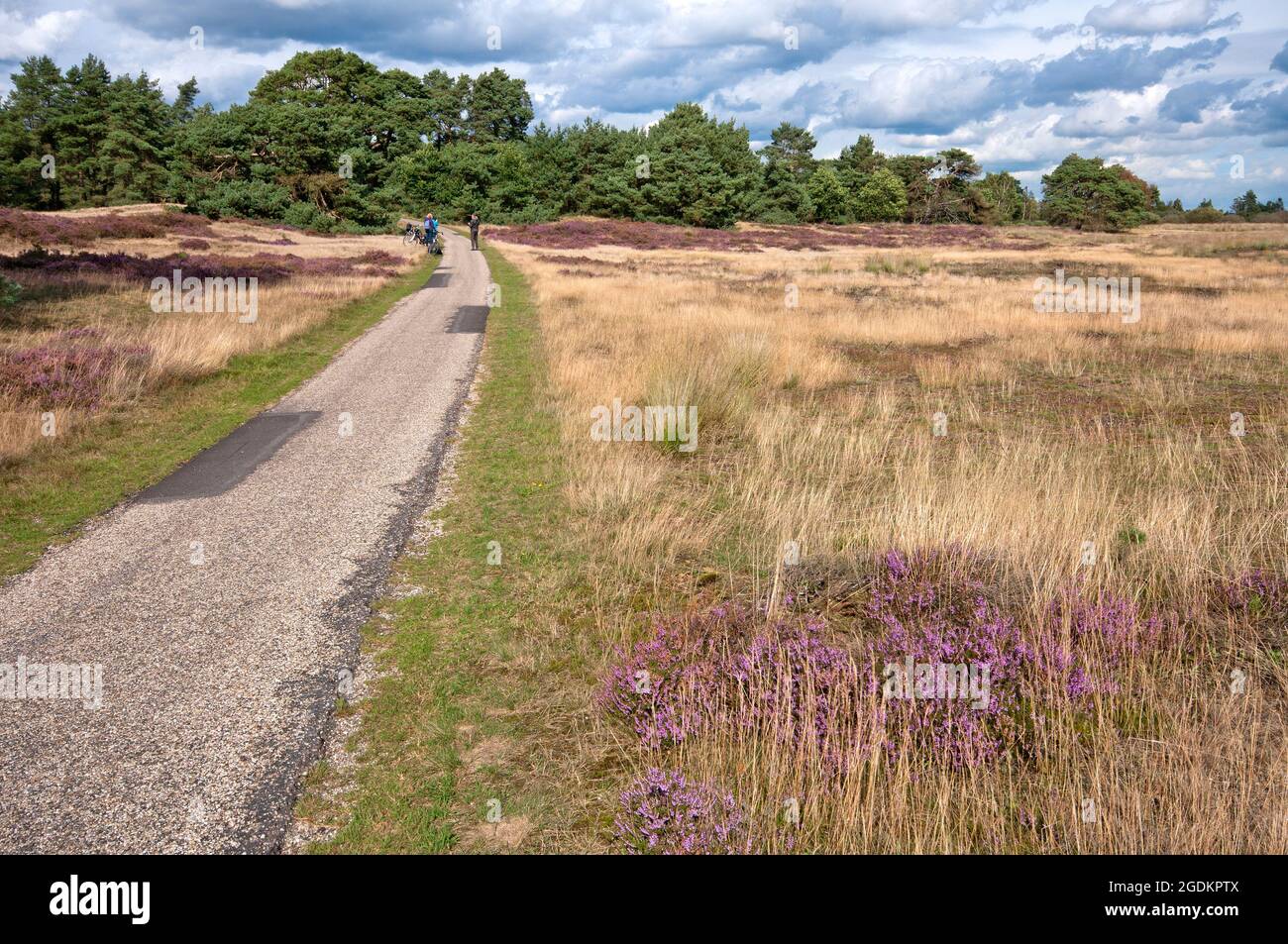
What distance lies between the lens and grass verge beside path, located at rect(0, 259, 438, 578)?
7.28 m

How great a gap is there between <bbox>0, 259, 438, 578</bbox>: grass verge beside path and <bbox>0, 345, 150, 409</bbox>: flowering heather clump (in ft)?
2.00

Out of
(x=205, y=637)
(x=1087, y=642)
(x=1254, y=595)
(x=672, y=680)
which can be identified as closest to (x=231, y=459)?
(x=205, y=637)

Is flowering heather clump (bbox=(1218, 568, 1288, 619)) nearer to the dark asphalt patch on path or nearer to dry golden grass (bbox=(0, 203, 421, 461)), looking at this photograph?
the dark asphalt patch on path

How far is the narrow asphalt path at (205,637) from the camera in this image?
3.58m

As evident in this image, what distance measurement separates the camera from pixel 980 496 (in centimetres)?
655

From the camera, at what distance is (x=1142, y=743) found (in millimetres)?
3703

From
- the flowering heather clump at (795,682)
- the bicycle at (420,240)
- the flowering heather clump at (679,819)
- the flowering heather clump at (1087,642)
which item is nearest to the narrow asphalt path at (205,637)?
the flowering heather clump at (679,819)

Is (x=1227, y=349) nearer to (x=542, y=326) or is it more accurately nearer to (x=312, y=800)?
(x=542, y=326)

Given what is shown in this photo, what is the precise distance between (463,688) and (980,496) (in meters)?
4.67

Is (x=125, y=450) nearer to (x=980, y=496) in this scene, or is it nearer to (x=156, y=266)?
(x=980, y=496)

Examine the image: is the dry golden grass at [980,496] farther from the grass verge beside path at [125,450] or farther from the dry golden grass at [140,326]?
the dry golden grass at [140,326]

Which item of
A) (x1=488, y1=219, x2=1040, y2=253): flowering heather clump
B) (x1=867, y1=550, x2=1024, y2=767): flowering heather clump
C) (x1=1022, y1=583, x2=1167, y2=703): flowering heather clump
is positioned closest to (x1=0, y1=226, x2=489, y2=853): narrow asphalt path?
(x1=867, y1=550, x2=1024, y2=767): flowering heather clump

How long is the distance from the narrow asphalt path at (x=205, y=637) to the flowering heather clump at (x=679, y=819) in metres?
1.67
